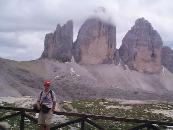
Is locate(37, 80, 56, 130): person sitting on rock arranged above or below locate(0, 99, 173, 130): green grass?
above

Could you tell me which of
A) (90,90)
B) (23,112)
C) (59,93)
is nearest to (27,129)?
(23,112)

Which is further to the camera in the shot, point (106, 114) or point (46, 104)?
point (106, 114)

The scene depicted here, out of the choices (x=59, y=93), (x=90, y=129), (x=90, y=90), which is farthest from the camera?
(x=90, y=90)

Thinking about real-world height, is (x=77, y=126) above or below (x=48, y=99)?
below

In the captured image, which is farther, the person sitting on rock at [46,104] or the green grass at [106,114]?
the green grass at [106,114]

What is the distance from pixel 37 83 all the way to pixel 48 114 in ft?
515

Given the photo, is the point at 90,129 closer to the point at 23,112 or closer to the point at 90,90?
the point at 23,112

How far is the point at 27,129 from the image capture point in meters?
25.4

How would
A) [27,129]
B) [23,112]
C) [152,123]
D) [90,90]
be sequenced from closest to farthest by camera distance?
[152,123] → [23,112] → [27,129] → [90,90]

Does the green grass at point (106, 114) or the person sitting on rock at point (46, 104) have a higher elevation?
the person sitting on rock at point (46, 104)

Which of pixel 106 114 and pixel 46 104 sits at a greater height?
pixel 46 104

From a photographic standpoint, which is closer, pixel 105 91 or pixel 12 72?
pixel 12 72

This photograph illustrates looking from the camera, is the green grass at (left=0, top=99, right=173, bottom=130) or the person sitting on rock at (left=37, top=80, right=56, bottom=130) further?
the green grass at (left=0, top=99, right=173, bottom=130)

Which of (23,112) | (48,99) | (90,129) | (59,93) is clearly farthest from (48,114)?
(59,93)
